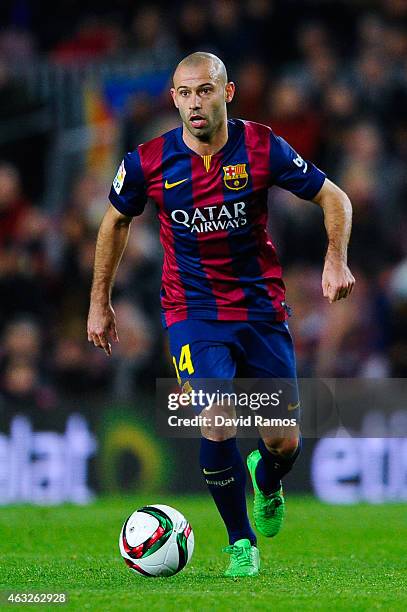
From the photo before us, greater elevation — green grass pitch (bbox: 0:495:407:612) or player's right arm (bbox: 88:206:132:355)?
player's right arm (bbox: 88:206:132:355)

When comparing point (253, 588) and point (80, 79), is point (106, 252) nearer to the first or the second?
point (253, 588)

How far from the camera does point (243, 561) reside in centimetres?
620

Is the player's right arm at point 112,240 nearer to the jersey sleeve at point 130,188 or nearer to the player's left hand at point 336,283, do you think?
the jersey sleeve at point 130,188

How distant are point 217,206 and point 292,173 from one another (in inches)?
16.0

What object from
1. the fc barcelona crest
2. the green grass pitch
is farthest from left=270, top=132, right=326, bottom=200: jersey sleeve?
the green grass pitch

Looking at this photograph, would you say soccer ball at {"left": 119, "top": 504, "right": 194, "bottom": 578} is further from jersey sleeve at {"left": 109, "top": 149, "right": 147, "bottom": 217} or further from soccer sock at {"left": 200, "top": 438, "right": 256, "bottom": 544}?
jersey sleeve at {"left": 109, "top": 149, "right": 147, "bottom": 217}

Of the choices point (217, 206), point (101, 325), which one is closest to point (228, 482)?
point (101, 325)

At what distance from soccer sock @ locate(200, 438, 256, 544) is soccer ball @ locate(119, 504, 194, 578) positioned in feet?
0.74

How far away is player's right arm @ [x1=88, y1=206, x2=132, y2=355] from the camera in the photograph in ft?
21.9

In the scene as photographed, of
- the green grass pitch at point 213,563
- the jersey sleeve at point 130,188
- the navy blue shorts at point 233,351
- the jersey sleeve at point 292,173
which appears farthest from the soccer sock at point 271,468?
the jersey sleeve at point 130,188

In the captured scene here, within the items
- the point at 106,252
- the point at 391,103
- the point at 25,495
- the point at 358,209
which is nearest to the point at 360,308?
the point at 358,209

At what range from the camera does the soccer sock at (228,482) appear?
20.4 ft

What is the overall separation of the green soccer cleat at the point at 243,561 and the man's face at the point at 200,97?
199cm

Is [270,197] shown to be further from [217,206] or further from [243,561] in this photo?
[243,561]
